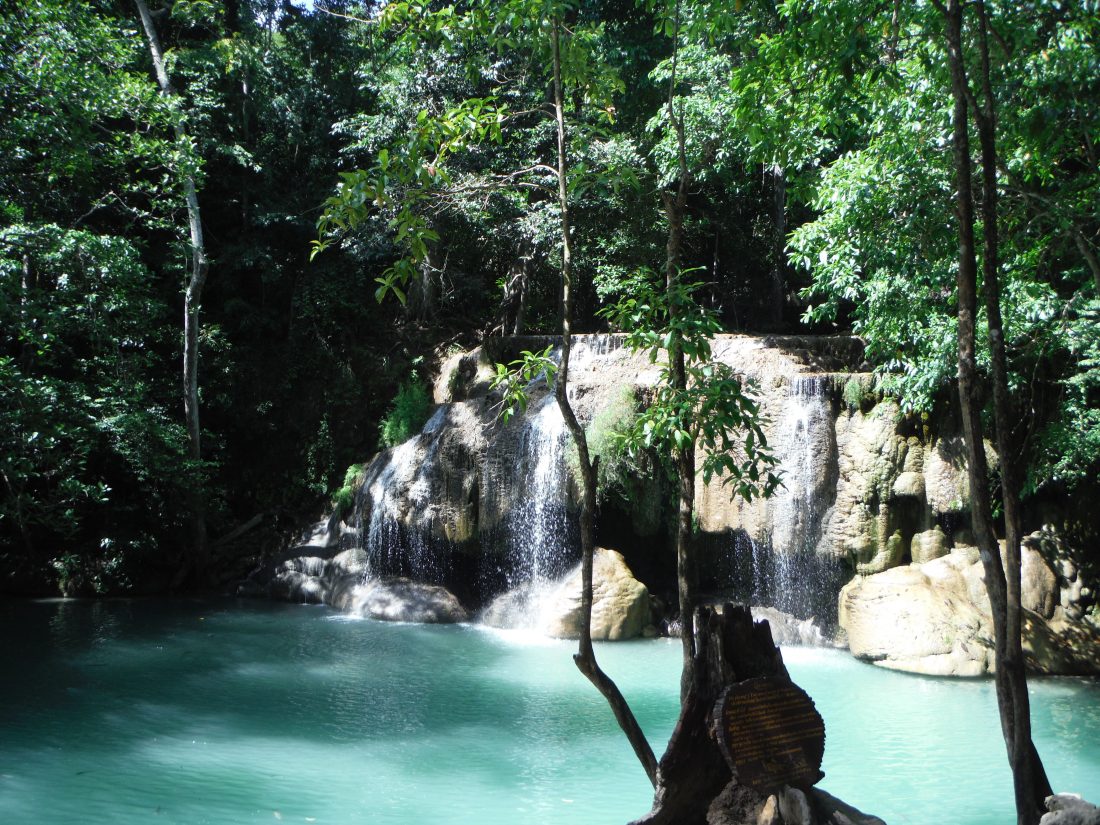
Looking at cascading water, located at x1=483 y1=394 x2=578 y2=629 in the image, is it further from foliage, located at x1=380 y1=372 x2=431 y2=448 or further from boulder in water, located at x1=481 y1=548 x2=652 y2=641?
foliage, located at x1=380 y1=372 x2=431 y2=448

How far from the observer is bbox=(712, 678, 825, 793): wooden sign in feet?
13.9

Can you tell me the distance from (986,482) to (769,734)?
1528mm

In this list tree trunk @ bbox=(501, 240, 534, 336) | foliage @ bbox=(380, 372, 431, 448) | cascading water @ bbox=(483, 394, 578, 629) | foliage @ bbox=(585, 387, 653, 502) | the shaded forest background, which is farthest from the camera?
tree trunk @ bbox=(501, 240, 534, 336)

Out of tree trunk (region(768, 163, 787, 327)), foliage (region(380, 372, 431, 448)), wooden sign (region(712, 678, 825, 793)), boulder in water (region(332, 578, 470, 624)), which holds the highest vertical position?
tree trunk (region(768, 163, 787, 327))

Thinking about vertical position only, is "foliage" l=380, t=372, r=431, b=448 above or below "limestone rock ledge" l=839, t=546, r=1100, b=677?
above

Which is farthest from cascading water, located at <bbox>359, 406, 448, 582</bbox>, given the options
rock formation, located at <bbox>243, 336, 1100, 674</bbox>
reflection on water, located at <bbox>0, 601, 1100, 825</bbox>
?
reflection on water, located at <bbox>0, 601, 1100, 825</bbox>

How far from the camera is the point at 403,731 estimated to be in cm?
798

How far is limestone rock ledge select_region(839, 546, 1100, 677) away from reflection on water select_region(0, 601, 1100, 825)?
28 cm

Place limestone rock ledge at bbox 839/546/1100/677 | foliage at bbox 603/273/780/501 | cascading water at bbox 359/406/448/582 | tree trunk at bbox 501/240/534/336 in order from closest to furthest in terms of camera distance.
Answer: foliage at bbox 603/273/780/501 → limestone rock ledge at bbox 839/546/1100/677 → cascading water at bbox 359/406/448/582 → tree trunk at bbox 501/240/534/336

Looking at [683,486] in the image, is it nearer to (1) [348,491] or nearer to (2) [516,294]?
(1) [348,491]

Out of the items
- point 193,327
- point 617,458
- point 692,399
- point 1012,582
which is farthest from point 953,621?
point 193,327

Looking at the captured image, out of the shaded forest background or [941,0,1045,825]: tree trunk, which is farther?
the shaded forest background

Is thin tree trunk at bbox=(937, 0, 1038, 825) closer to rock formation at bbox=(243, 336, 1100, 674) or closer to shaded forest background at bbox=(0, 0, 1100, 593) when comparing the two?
shaded forest background at bbox=(0, 0, 1100, 593)

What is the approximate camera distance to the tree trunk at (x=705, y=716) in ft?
14.4
